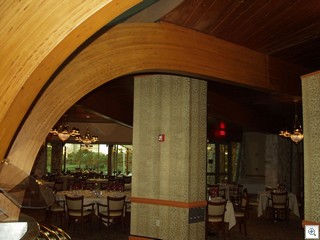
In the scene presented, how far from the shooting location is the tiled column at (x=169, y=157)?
22.4 ft

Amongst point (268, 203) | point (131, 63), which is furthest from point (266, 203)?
point (131, 63)

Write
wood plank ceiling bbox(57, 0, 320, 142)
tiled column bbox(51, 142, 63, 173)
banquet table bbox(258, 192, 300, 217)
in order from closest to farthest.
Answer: wood plank ceiling bbox(57, 0, 320, 142)
banquet table bbox(258, 192, 300, 217)
tiled column bbox(51, 142, 63, 173)

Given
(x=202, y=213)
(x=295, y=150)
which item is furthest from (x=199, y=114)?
(x=295, y=150)

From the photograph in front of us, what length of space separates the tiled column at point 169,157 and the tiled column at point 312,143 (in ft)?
6.59

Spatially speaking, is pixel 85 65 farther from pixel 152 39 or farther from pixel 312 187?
pixel 312 187

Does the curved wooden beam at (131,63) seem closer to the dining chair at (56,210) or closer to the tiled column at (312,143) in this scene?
the tiled column at (312,143)

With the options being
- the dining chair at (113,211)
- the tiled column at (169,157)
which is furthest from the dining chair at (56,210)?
the tiled column at (169,157)

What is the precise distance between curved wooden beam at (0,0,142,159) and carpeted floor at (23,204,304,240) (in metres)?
5.66

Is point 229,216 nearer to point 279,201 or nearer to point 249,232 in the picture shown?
point 249,232

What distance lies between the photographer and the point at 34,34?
2.54 m

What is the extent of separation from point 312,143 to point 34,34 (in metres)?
4.43

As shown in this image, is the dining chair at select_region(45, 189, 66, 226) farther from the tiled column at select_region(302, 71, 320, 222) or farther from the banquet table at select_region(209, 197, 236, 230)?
the tiled column at select_region(302, 71, 320, 222)

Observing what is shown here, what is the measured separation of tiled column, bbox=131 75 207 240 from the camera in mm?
6828

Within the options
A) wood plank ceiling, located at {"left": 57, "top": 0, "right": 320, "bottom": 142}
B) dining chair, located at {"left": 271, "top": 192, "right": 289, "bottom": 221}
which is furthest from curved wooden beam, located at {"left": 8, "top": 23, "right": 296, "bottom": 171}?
dining chair, located at {"left": 271, "top": 192, "right": 289, "bottom": 221}
